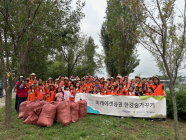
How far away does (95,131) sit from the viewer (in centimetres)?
514

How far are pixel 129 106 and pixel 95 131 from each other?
2.41 meters

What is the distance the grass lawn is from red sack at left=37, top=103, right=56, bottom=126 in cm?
17

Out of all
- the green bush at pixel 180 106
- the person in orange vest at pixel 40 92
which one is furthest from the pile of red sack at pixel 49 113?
the green bush at pixel 180 106

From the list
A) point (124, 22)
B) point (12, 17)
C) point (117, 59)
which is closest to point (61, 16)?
point (12, 17)

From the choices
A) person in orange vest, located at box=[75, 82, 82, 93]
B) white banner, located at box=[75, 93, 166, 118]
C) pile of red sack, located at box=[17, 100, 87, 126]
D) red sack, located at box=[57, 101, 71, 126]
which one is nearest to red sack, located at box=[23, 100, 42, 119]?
pile of red sack, located at box=[17, 100, 87, 126]

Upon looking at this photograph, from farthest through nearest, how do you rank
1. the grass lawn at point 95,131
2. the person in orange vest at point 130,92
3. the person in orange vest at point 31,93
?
the person in orange vest at point 31,93 → the person in orange vest at point 130,92 → the grass lawn at point 95,131

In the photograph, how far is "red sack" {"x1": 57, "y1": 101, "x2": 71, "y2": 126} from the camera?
572cm

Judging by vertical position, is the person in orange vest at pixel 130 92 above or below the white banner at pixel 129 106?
above

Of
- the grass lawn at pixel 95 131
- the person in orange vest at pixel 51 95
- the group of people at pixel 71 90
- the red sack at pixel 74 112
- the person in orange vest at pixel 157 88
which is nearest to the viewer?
the grass lawn at pixel 95 131

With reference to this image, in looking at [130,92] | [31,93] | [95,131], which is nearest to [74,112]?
[95,131]

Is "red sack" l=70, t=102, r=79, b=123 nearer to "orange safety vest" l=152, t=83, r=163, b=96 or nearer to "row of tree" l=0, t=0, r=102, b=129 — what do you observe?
"row of tree" l=0, t=0, r=102, b=129

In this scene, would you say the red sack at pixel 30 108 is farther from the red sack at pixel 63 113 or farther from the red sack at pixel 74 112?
the red sack at pixel 74 112

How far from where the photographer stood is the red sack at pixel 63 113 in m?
5.72

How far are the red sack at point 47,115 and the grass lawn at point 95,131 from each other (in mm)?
167
